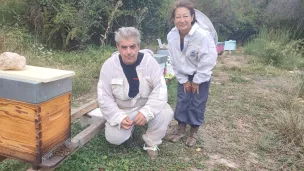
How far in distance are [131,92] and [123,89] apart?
0.30 ft

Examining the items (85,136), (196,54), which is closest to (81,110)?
(85,136)

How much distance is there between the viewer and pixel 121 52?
2848mm

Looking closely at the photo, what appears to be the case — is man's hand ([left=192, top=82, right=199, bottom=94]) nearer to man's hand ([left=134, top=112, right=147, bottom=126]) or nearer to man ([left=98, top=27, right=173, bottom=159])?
man ([left=98, top=27, right=173, bottom=159])

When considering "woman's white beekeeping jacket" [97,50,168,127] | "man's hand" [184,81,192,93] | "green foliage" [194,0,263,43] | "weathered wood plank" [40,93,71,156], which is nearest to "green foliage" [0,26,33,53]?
"woman's white beekeeping jacket" [97,50,168,127]

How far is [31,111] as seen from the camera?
2.11 m

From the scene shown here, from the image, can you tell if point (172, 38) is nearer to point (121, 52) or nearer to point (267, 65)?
point (121, 52)

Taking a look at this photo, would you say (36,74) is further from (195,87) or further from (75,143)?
(195,87)

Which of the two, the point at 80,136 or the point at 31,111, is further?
the point at 80,136

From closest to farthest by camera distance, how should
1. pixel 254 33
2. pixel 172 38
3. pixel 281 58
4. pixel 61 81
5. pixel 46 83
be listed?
pixel 46 83 < pixel 61 81 < pixel 172 38 < pixel 281 58 < pixel 254 33

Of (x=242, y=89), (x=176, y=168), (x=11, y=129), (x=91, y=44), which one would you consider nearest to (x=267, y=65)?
(x=242, y=89)

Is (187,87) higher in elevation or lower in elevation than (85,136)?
higher

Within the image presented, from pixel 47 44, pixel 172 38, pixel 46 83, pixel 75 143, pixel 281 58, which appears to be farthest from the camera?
pixel 281 58

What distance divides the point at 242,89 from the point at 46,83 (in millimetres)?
4652

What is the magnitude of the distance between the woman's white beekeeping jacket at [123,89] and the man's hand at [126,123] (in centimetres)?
3
